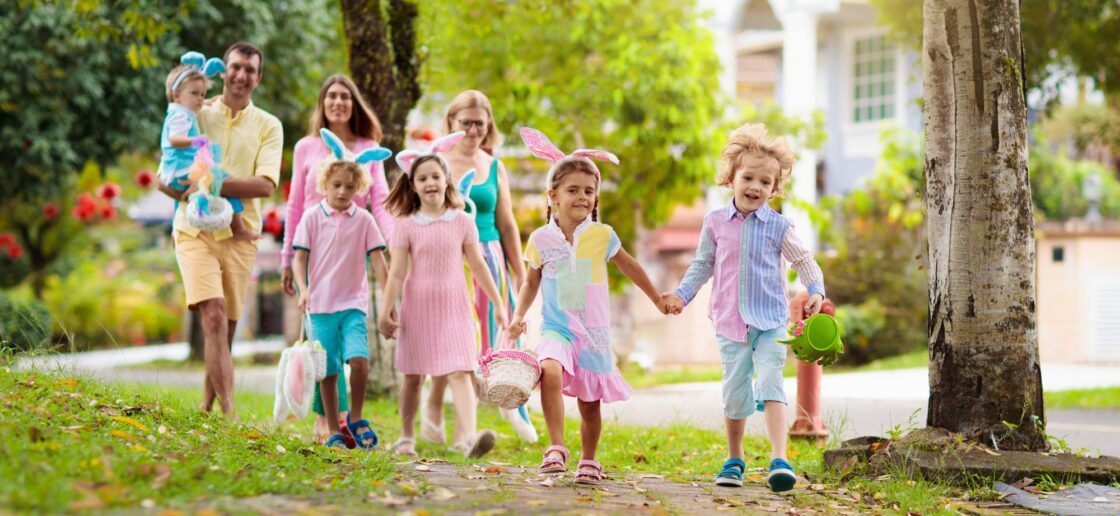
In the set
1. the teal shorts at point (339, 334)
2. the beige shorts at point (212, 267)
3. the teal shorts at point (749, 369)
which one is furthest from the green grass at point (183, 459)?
the beige shorts at point (212, 267)

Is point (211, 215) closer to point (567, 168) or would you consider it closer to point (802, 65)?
point (567, 168)

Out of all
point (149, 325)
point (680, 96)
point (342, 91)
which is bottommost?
point (149, 325)

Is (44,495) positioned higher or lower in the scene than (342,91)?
lower

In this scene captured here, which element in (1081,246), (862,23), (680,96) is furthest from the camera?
(862,23)

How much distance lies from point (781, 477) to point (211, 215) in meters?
3.74

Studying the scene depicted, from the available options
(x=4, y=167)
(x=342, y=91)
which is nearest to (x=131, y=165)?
(x=4, y=167)

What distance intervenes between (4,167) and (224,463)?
13.4 m

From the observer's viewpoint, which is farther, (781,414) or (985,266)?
(985,266)

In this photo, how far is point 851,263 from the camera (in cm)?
2086

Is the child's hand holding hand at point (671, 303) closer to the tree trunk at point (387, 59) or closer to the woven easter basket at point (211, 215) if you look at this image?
the woven easter basket at point (211, 215)

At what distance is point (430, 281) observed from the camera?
7453 mm

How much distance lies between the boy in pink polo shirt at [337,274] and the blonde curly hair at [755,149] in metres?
2.30

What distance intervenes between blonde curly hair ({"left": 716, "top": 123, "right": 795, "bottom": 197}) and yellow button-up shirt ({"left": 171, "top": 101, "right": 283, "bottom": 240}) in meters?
3.05

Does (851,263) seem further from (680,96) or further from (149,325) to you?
(149,325)
